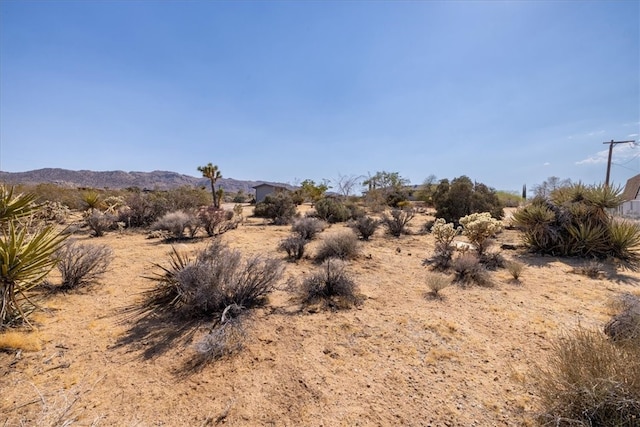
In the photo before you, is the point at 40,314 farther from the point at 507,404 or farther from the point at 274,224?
the point at 274,224

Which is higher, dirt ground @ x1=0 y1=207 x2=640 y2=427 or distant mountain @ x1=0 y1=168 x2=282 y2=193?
distant mountain @ x1=0 y1=168 x2=282 y2=193

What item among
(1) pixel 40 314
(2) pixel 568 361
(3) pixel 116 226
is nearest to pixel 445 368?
(2) pixel 568 361

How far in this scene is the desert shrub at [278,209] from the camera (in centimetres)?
1549

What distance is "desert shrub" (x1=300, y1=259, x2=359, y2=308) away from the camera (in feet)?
16.2

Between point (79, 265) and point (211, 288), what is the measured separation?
307 cm

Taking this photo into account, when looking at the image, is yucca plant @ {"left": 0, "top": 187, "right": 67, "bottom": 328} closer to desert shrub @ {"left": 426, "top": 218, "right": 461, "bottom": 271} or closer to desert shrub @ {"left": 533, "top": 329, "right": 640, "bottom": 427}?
desert shrub @ {"left": 533, "top": 329, "right": 640, "bottom": 427}

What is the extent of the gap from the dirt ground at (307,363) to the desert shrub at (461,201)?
Result: 27.8 feet

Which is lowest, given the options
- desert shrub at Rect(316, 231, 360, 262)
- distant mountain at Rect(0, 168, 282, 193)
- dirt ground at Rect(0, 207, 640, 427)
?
dirt ground at Rect(0, 207, 640, 427)

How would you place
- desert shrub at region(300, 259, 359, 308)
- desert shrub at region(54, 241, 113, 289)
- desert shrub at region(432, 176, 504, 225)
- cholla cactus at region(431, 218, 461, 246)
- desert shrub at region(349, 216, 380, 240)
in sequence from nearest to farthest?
desert shrub at region(300, 259, 359, 308) → desert shrub at region(54, 241, 113, 289) → cholla cactus at region(431, 218, 461, 246) → desert shrub at region(349, 216, 380, 240) → desert shrub at region(432, 176, 504, 225)

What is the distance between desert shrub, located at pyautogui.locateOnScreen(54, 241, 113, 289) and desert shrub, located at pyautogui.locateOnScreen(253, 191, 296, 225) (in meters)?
9.45

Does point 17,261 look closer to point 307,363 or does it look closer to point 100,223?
point 307,363

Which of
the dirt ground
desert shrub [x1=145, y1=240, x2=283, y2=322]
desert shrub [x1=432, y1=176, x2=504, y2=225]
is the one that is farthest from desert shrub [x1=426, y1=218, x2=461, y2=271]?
desert shrub [x1=432, y1=176, x2=504, y2=225]

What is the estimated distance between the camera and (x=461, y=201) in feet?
45.3

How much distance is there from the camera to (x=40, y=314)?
13.9ft
